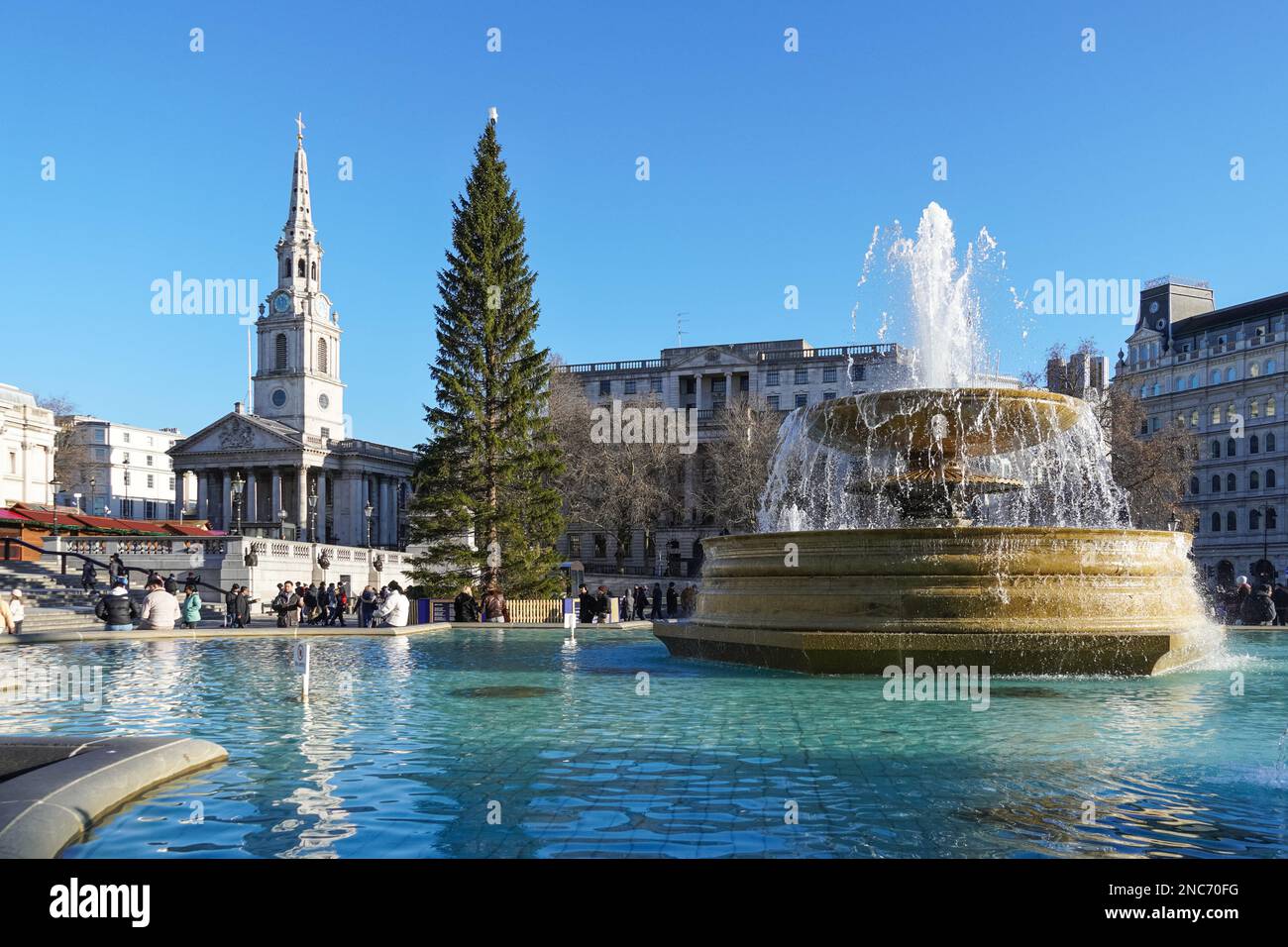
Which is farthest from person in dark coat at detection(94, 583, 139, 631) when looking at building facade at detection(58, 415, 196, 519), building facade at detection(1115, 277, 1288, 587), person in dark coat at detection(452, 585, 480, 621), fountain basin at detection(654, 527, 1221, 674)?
building facade at detection(58, 415, 196, 519)

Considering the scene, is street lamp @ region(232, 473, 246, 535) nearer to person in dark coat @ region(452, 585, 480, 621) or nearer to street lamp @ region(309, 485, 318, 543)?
street lamp @ region(309, 485, 318, 543)

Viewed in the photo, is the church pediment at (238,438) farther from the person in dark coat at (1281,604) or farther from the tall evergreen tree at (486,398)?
the person in dark coat at (1281,604)

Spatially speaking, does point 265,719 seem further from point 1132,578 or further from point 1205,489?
point 1205,489

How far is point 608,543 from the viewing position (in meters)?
91.2

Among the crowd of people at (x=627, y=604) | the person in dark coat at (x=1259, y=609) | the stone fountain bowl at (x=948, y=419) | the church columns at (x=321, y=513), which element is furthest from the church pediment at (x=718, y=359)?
the stone fountain bowl at (x=948, y=419)

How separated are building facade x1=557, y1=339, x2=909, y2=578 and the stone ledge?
258 feet

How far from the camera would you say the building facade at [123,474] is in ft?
392

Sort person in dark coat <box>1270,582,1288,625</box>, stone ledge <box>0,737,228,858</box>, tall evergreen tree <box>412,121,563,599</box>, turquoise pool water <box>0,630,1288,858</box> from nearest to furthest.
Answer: stone ledge <box>0,737,228,858</box>
turquoise pool water <box>0,630,1288,858</box>
person in dark coat <box>1270,582,1288,625</box>
tall evergreen tree <box>412,121,563,599</box>

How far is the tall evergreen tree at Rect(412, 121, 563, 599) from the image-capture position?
3741 cm

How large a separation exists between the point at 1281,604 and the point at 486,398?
82.3 ft

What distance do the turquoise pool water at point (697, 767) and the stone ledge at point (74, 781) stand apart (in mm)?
139
